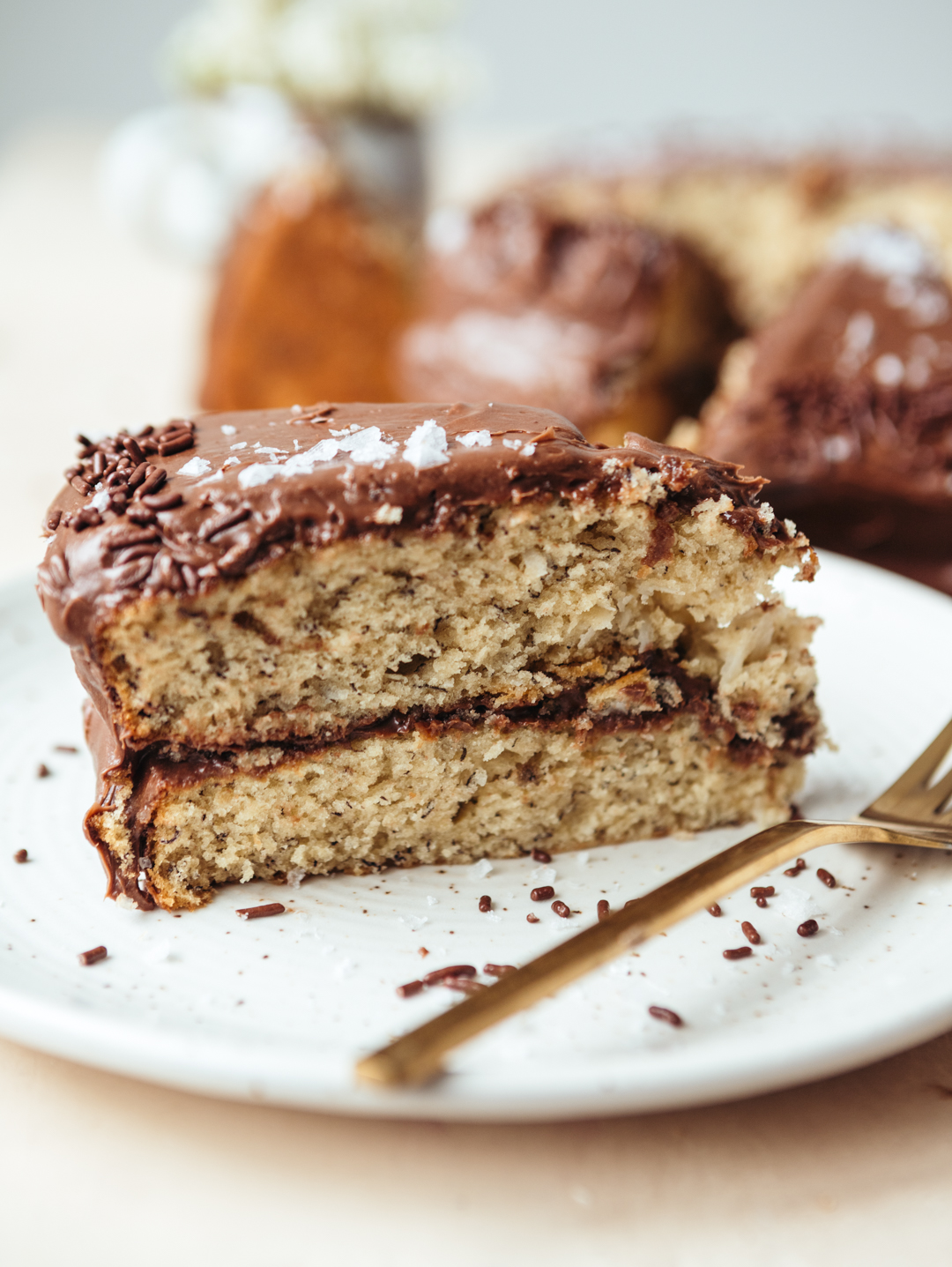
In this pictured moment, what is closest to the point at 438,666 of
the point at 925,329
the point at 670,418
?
the point at 925,329

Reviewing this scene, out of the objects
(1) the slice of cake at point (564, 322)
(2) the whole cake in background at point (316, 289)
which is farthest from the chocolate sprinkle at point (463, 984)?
(2) the whole cake in background at point (316, 289)

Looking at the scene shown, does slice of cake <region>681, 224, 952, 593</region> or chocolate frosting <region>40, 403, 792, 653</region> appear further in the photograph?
slice of cake <region>681, 224, 952, 593</region>

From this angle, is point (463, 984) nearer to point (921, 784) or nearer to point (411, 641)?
point (411, 641)

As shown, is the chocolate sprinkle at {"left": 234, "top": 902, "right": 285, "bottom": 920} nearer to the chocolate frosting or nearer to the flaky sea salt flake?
the chocolate frosting

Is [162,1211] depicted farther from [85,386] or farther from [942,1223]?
[85,386]

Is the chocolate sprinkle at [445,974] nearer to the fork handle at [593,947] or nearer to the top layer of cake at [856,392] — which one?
the fork handle at [593,947]

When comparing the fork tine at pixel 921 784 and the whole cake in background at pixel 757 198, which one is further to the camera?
the whole cake in background at pixel 757 198

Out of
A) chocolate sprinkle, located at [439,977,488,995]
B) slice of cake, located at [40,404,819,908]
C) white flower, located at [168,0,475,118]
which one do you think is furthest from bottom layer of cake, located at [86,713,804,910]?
white flower, located at [168,0,475,118]
